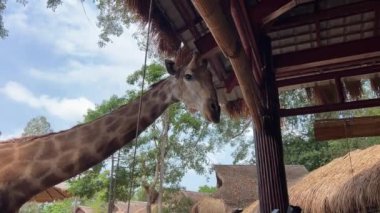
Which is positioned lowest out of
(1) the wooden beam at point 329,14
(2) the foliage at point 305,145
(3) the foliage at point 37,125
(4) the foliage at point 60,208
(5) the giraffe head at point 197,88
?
(4) the foliage at point 60,208

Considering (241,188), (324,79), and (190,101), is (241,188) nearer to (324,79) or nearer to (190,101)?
(324,79)

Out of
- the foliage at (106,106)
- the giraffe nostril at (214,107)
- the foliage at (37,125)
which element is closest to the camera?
the giraffe nostril at (214,107)

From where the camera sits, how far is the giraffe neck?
9.23 feet

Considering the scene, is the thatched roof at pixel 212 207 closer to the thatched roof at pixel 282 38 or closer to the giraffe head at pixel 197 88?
the thatched roof at pixel 282 38

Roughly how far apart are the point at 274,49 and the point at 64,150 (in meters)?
2.06

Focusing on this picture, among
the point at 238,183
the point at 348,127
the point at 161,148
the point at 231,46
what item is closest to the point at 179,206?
the point at 238,183

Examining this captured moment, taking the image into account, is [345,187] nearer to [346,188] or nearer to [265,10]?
[346,188]

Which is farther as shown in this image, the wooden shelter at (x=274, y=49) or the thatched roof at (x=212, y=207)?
the thatched roof at (x=212, y=207)

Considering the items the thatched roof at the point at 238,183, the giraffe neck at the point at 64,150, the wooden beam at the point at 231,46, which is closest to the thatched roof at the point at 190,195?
the thatched roof at the point at 238,183

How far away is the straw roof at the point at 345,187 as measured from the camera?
5.07 meters

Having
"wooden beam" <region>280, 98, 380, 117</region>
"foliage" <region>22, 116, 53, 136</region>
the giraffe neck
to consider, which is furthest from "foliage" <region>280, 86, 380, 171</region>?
"foliage" <region>22, 116, 53, 136</region>

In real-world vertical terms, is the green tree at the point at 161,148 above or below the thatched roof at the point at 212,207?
above

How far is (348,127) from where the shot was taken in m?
4.05

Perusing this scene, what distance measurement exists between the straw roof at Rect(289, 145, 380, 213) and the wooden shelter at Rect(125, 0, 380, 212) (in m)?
1.36
